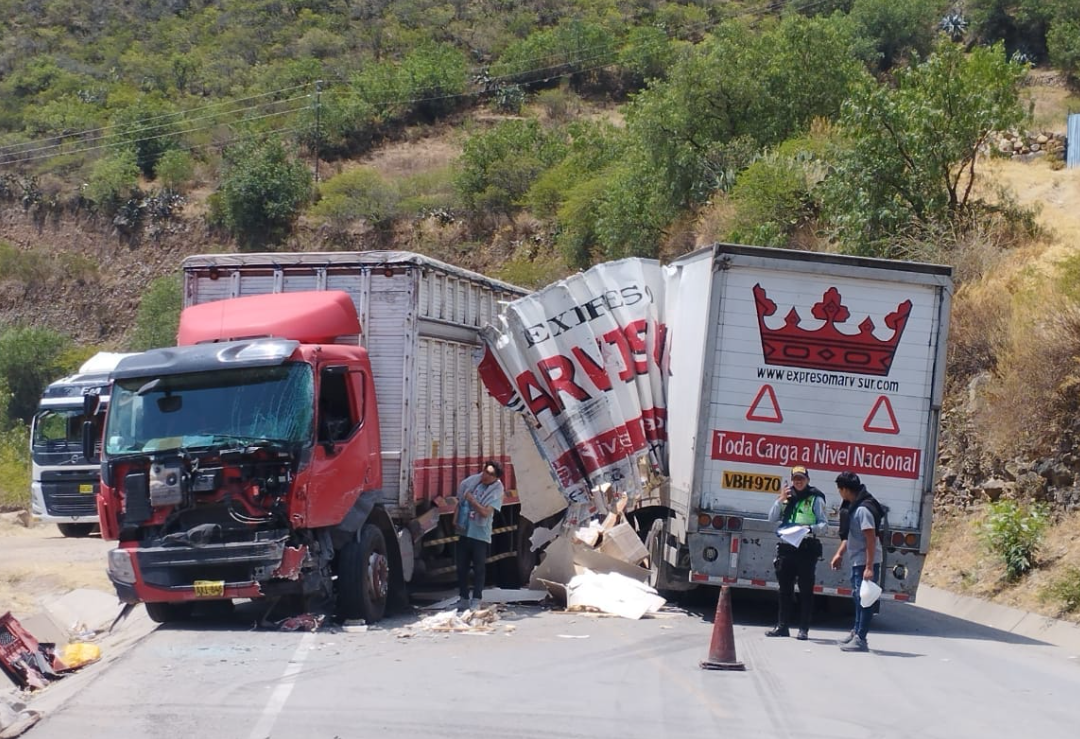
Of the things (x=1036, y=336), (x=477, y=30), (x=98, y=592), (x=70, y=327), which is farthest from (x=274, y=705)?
(x=477, y=30)

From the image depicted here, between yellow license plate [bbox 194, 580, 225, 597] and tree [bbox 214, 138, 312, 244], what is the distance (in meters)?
43.0

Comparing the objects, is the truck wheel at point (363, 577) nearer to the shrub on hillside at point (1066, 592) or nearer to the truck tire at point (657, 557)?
the truck tire at point (657, 557)

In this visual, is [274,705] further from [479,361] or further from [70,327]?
[70,327]

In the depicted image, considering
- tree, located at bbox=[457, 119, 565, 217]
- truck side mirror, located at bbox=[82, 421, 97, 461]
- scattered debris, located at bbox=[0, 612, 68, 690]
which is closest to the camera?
scattered debris, located at bbox=[0, 612, 68, 690]

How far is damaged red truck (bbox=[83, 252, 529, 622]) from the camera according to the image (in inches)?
469

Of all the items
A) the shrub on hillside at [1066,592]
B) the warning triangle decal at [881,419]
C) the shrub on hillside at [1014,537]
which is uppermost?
the warning triangle decal at [881,419]

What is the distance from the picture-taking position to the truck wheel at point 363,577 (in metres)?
12.7

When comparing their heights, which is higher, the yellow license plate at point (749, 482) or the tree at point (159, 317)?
the tree at point (159, 317)

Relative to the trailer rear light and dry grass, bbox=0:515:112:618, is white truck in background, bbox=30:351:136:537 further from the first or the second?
the trailer rear light

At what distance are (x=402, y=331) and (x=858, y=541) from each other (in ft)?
17.0

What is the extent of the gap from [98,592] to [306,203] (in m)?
39.2

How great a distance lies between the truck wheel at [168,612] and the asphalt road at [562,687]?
36 centimetres

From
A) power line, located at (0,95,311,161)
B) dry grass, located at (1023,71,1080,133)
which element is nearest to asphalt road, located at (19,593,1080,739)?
dry grass, located at (1023,71,1080,133)

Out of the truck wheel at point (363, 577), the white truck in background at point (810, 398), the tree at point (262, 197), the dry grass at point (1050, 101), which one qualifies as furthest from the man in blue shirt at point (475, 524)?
the tree at point (262, 197)
